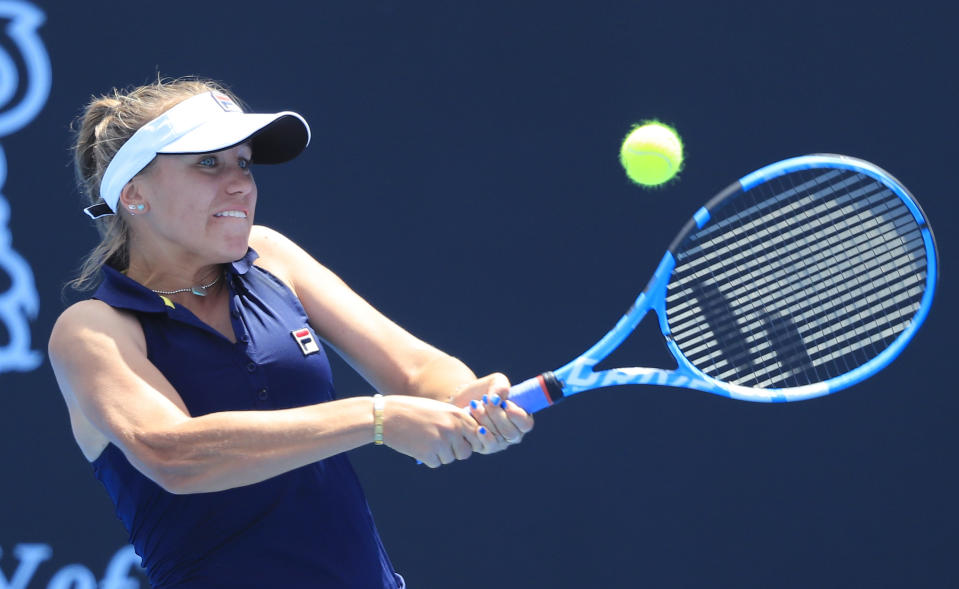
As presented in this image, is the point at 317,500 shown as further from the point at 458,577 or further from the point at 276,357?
the point at 458,577

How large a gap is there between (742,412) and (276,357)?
6.12ft

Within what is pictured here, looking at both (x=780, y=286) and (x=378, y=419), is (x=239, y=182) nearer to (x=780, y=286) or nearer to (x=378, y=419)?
(x=378, y=419)

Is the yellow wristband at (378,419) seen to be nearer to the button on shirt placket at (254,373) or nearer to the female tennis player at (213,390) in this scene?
the female tennis player at (213,390)

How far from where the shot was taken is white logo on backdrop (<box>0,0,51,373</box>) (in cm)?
332

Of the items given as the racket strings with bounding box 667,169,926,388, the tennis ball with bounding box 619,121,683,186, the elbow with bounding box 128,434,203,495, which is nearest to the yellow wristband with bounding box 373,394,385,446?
the elbow with bounding box 128,434,203,495

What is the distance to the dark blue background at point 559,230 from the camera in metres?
3.29

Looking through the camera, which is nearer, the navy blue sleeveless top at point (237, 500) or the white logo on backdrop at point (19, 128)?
the navy blue sleeveless top at point (237, 500)

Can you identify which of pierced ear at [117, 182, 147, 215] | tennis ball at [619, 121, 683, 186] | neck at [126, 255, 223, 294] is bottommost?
neck at [126, 255, 223, 294]

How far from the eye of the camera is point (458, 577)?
3.37 meters

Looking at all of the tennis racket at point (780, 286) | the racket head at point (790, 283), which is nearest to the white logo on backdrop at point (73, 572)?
the tennis racket at point (780, 286)

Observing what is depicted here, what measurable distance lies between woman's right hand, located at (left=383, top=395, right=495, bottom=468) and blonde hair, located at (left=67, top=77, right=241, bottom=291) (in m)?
0.58

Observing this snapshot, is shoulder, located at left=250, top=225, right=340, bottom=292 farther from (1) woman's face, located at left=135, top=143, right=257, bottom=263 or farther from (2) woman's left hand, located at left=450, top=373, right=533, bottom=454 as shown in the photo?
(2) woman's left hand, located at left=450, top=373, right=533, bottom=454

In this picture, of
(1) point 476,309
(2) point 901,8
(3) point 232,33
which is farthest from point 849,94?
(3) point 232,33

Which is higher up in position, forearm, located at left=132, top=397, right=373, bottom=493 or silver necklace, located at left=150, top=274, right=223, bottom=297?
silver necklace, located at left=150, top=274, right=223, bottom=297
